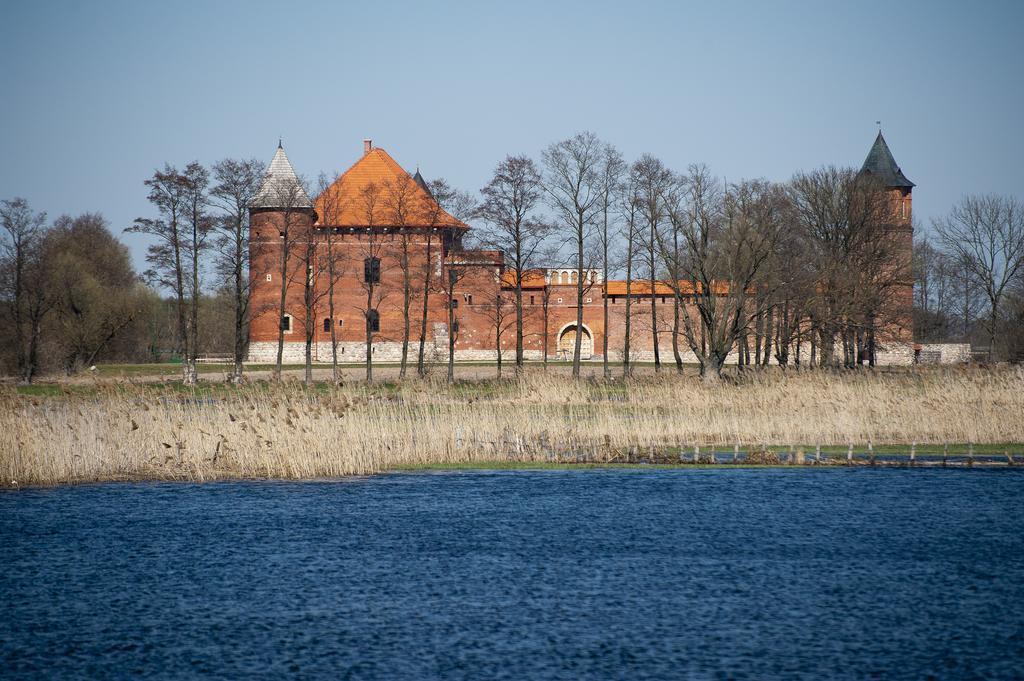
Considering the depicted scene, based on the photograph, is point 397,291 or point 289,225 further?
point 397,291

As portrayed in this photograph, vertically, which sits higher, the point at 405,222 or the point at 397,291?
the point at 405,222

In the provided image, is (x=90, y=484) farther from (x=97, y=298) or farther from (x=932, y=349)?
(x=932, y=349)

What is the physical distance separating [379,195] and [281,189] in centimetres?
1520

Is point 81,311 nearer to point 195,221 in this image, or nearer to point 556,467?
point 195,221

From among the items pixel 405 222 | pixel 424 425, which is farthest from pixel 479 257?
pixel 424 425

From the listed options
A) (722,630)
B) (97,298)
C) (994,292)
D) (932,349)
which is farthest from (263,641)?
(932,349)

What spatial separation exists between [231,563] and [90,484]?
6.19 meters

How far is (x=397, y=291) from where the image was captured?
195 ft

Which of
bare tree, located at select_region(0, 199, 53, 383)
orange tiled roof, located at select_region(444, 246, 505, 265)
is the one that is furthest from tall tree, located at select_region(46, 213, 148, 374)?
orange tiled roof, located at select_region(444, 246, 505, 265)

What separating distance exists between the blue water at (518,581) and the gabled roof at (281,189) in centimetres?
3105

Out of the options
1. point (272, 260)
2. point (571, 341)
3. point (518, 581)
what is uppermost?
point (272, 260)

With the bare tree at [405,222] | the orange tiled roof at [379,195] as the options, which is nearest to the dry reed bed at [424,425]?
the bare tree at [405,222]

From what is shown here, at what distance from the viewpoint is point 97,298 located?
5438 cm

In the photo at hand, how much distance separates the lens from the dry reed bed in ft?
52.9
